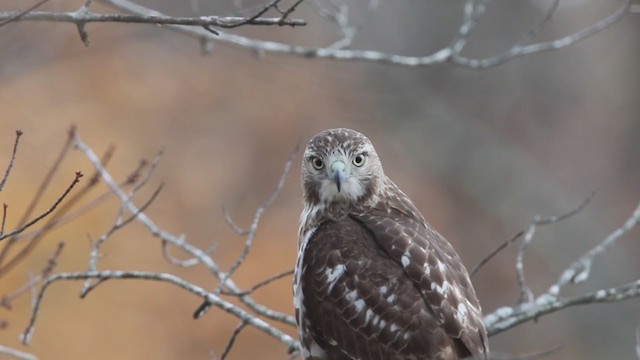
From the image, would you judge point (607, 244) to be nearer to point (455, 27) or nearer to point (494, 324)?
point (494, 324)

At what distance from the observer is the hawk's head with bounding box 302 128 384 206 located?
18.4 feet

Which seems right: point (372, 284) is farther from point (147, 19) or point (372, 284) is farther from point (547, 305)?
point (147, 19)

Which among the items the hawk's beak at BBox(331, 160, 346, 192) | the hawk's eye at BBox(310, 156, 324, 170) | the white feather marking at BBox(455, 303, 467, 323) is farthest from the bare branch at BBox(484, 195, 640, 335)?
the hawk's eye at BBox(310, 156, 324, 170)

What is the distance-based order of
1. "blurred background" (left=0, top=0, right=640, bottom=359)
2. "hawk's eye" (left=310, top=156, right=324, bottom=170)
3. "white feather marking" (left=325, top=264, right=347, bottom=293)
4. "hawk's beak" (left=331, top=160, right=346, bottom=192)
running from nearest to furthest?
"white feather marking" (left=325, top=264, right=347, bottom=293), "hawk's beak" (left=331, top=160, right=346, bottom=192), "hawk's eye" (left=310, top=156, right=324, bottom=170), "blurred background" (left=0, top=0, right=640, bottom=359)

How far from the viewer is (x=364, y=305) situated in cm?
510

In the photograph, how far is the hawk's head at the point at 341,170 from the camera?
5605 mm

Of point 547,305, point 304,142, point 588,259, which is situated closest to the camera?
point 547,305

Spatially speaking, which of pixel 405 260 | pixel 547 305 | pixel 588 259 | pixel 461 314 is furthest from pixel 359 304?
pixel 588 259

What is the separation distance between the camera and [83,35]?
4.04 meters

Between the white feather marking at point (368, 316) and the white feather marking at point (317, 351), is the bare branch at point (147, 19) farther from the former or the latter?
the white feather marking at point (317, 351)

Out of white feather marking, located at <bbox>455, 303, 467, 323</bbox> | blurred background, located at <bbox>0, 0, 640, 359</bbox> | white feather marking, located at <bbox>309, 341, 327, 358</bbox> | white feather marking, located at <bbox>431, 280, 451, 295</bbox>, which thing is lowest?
white feather marking, located at <bbox>309, 341, 327, 358</bbox>

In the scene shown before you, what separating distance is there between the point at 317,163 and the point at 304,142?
8.86 meters

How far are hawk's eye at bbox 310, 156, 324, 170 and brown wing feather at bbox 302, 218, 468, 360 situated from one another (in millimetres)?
477

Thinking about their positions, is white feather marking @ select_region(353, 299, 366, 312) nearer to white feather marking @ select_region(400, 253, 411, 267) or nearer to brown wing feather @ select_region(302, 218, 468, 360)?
brown wing feather @ select_region(302, 218, 468, 360)
